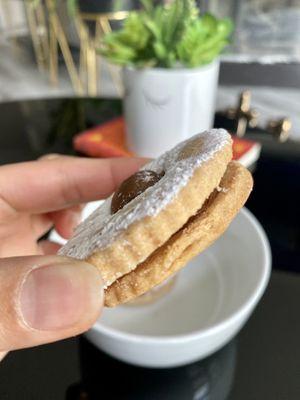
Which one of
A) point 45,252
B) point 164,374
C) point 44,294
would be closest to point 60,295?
point 44,294

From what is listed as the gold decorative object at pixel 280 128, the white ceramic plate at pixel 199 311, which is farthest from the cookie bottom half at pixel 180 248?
the gold decorative object at pixel 280 128

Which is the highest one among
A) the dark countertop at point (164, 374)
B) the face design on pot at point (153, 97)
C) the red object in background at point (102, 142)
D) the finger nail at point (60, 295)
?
the finger nail at point (60, 295)

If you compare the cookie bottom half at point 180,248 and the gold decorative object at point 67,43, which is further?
the gold decorative object at point 67,43

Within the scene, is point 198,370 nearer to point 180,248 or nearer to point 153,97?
point 180,248

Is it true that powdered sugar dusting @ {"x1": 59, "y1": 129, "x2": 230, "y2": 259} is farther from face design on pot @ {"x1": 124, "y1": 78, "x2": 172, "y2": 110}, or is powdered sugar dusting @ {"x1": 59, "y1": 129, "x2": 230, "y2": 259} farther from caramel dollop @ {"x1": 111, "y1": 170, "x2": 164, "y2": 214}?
face design on pot @ {"x1": 124, "y1": 78, "x2": 172, "y2": 110}

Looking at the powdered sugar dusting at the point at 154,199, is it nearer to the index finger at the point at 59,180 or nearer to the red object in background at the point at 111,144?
→ the index finger at the point at 59,180

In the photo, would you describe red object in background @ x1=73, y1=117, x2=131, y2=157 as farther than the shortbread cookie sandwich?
Yes

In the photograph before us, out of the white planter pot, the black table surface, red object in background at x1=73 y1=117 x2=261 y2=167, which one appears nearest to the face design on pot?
the white planter pot
